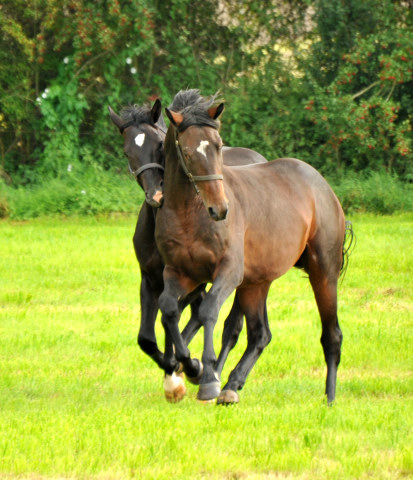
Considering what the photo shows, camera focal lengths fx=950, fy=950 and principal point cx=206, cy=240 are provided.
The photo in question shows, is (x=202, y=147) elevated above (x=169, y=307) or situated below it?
above

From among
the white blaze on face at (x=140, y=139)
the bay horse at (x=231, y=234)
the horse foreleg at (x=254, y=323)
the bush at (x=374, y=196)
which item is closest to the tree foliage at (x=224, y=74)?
the bush at (x=374, y=196)

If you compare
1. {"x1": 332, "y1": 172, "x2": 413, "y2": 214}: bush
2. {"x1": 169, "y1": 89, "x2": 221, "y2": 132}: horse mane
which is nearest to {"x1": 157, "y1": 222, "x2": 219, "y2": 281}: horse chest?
{"x1": 169, "y1": 89, "x2": 221, "y2": 132}: horse mane

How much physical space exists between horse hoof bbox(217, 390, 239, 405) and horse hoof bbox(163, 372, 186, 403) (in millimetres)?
411

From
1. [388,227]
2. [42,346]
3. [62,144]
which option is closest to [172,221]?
[42,346]

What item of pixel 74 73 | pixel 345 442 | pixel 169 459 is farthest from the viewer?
pixel 74 73

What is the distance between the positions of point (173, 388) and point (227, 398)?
0.50 meters

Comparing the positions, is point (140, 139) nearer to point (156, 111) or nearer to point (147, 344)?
point (156, 111)

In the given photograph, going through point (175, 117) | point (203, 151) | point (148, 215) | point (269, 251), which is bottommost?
point (269, 251)

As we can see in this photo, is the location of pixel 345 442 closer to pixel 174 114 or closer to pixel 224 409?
pixel 224 409

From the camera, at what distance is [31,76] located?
20656 mm

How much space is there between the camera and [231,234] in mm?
6379

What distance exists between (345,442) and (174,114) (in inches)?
91.1

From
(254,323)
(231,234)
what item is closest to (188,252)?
(231,234)

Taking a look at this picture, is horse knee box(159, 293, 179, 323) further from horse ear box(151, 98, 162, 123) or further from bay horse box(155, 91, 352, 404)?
horse ear box(151, 98, 162, 123)
